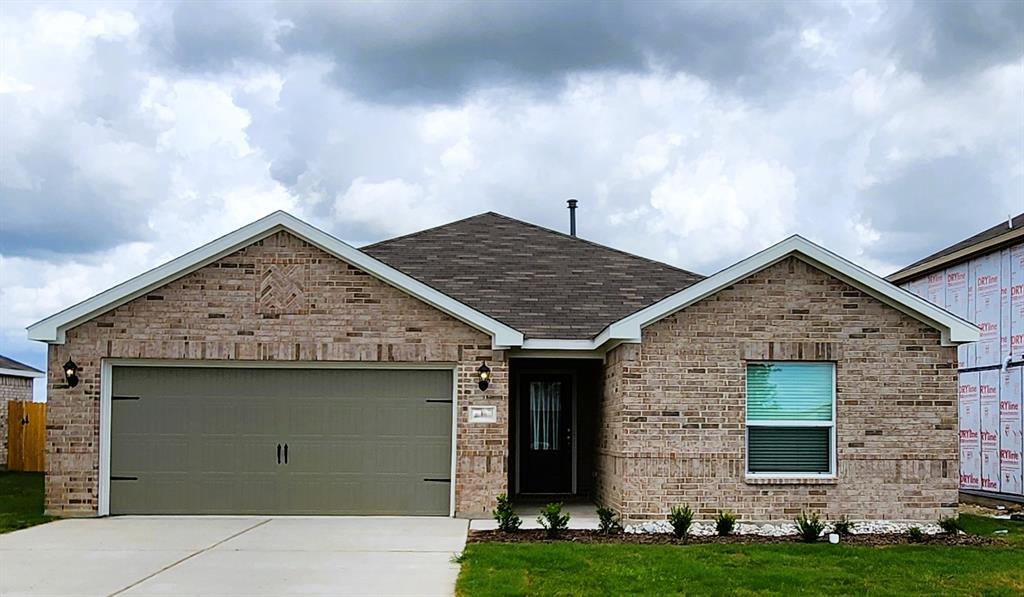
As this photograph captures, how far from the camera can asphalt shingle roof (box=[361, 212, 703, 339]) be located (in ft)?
53.8

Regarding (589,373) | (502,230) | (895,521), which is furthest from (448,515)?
(502,230)

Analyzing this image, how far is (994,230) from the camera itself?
19.6 meters

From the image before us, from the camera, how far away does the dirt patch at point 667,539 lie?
12344mm

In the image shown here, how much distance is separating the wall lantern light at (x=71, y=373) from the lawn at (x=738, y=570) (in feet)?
21.0

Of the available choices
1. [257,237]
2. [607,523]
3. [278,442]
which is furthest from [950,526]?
[257,237]

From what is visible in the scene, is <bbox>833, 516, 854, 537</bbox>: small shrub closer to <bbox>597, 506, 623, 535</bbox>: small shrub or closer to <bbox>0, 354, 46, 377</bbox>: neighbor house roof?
<bbox>597, 506, 623, 535</bbox>: small shrub

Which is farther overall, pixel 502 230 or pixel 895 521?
pixel 502 230

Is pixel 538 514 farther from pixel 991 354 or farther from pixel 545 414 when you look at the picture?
pixel 991 354

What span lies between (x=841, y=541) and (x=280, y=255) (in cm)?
797

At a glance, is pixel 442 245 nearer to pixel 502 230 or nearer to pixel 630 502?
pixel 502 230

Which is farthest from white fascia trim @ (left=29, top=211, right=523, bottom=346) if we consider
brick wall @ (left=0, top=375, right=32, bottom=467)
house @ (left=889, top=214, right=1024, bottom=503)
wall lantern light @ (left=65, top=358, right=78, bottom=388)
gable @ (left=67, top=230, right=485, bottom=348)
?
brick wall @ (left=0, top=375, right=32, bottom=467)

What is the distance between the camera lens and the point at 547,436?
18.2 metres

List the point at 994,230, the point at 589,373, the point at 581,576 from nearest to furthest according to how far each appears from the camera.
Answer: the point at 581,576 → the point at 589,373 → the point at 994,230

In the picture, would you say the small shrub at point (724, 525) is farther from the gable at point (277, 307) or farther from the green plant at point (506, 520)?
the gable at point (277, 307)
